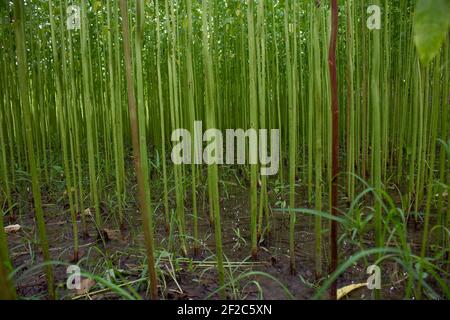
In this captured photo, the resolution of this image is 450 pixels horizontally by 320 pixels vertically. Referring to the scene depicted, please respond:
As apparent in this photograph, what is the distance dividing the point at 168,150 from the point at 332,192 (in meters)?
2.65

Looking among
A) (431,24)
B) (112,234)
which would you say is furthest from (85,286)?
(431,24)

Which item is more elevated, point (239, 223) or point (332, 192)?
point (332, 192)

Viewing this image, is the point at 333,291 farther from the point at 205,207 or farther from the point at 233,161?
the point at 233,161

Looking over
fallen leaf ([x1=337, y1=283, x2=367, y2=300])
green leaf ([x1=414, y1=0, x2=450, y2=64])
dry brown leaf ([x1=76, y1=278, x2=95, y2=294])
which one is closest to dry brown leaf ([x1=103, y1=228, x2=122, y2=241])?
dry brown leaf ([x1=76, y1=278, x2=95, y2=294])

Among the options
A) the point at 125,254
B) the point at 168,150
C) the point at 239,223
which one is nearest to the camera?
the point at 125,254

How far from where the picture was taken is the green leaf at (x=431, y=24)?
0.51 meters

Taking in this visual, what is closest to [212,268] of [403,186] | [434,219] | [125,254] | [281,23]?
[125,254]

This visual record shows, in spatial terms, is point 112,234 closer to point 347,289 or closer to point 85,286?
point 85,286

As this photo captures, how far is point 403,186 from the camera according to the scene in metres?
1.99

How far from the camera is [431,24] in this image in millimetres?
514

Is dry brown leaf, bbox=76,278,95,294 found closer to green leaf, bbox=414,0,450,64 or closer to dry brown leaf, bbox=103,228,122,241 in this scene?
dry brown leaf, bbox=103,228,122,241

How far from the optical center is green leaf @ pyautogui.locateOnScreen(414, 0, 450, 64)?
51cm
